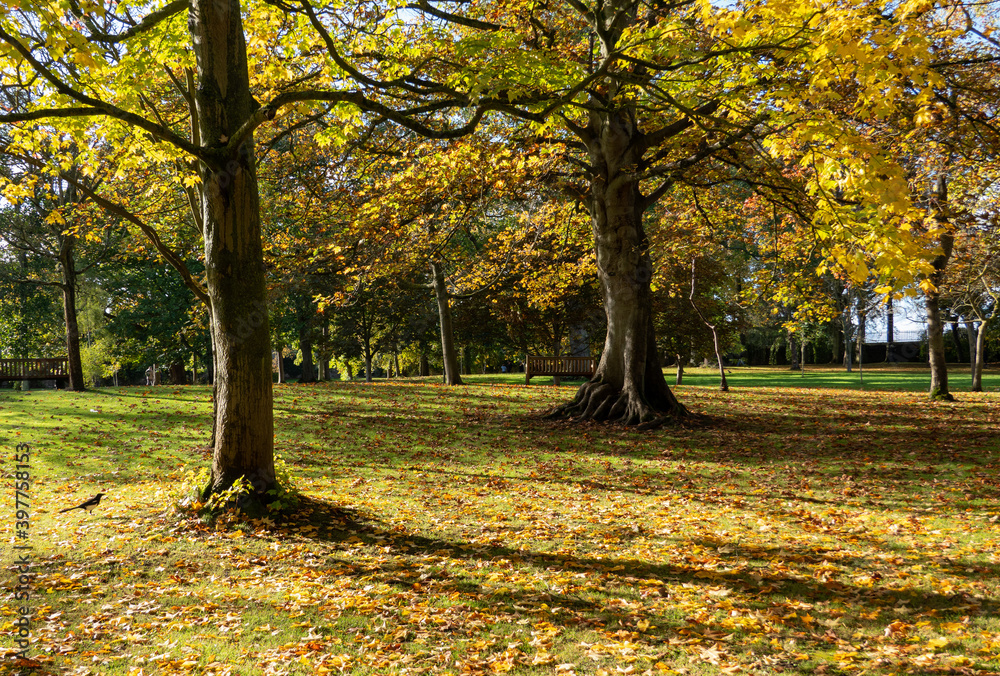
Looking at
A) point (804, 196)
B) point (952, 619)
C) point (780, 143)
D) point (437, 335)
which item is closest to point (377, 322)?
point (437, 335)

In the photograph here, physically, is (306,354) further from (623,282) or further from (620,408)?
(623,282)

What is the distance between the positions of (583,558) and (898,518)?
12.0 feet

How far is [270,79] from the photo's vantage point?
1006 centimetres

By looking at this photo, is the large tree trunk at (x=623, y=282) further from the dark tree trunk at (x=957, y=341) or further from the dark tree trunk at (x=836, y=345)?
the dark tree trunk at (x=957, y=341)

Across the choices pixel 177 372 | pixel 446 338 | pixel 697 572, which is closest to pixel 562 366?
pixel 446 338

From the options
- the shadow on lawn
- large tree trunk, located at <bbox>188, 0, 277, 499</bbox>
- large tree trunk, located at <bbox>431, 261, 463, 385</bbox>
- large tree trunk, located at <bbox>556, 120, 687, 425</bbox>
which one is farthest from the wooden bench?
large tree trunk, located at <bbox>188, 0, 277, 499</bbox>

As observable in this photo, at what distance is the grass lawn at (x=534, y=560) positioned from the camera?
3.91 m

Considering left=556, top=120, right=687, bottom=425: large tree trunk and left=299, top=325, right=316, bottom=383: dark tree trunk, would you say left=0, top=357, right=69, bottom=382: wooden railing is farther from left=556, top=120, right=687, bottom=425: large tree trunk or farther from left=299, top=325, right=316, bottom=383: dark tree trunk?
left=556, top=120, right=687, bottom=425: large tree trunk

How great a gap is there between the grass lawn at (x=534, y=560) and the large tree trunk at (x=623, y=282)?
183cm

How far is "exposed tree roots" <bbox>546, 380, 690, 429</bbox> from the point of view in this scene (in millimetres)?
12992

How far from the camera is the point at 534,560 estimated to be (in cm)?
561

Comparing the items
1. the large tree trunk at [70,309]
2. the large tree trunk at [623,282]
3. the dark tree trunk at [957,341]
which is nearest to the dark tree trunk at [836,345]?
the dark tree trunk at [957,341]

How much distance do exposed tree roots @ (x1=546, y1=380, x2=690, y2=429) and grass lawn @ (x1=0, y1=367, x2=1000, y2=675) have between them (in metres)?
1.23

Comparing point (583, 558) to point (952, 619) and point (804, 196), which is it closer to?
point (952, 619)
